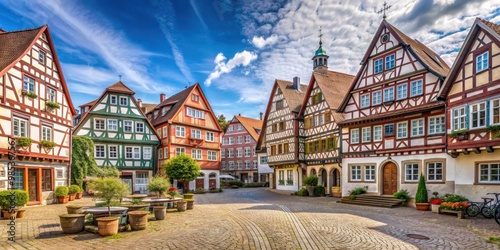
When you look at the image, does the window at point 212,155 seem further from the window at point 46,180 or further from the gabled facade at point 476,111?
the gabled facade at point 476,111

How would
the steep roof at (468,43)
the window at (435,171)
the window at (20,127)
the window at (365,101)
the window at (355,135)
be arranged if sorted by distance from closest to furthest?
1. the steep roof at (468,43)
2. the window at (20,127)
3. the window at (435,171)
4. the window at (365,101)
5. the window at (355,135)

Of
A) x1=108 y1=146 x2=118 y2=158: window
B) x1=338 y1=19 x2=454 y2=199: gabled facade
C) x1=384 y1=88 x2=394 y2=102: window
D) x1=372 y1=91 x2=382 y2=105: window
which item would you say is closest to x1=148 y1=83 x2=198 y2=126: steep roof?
x1=108 y1=146 x2=118 y2=158: window

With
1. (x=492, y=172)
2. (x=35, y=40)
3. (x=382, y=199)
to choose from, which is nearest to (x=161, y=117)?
(x=35, y=40)

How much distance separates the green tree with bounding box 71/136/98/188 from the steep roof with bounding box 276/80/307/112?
19.6 metres

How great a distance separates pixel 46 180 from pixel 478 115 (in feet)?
87.1

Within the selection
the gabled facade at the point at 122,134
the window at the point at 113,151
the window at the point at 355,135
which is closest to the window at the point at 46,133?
the gabled facade at the point at 122,134

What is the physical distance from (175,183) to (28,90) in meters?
18.3

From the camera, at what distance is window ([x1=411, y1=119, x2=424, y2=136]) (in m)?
19.5

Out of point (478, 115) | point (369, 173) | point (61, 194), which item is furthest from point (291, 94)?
point (61, 194)

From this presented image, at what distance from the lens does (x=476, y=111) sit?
15.8 meters

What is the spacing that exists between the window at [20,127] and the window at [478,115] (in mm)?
Result: 25096

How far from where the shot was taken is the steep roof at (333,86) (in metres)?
26.8

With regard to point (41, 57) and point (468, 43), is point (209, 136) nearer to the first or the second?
point (41, 57)

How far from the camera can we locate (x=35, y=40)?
19672mm
